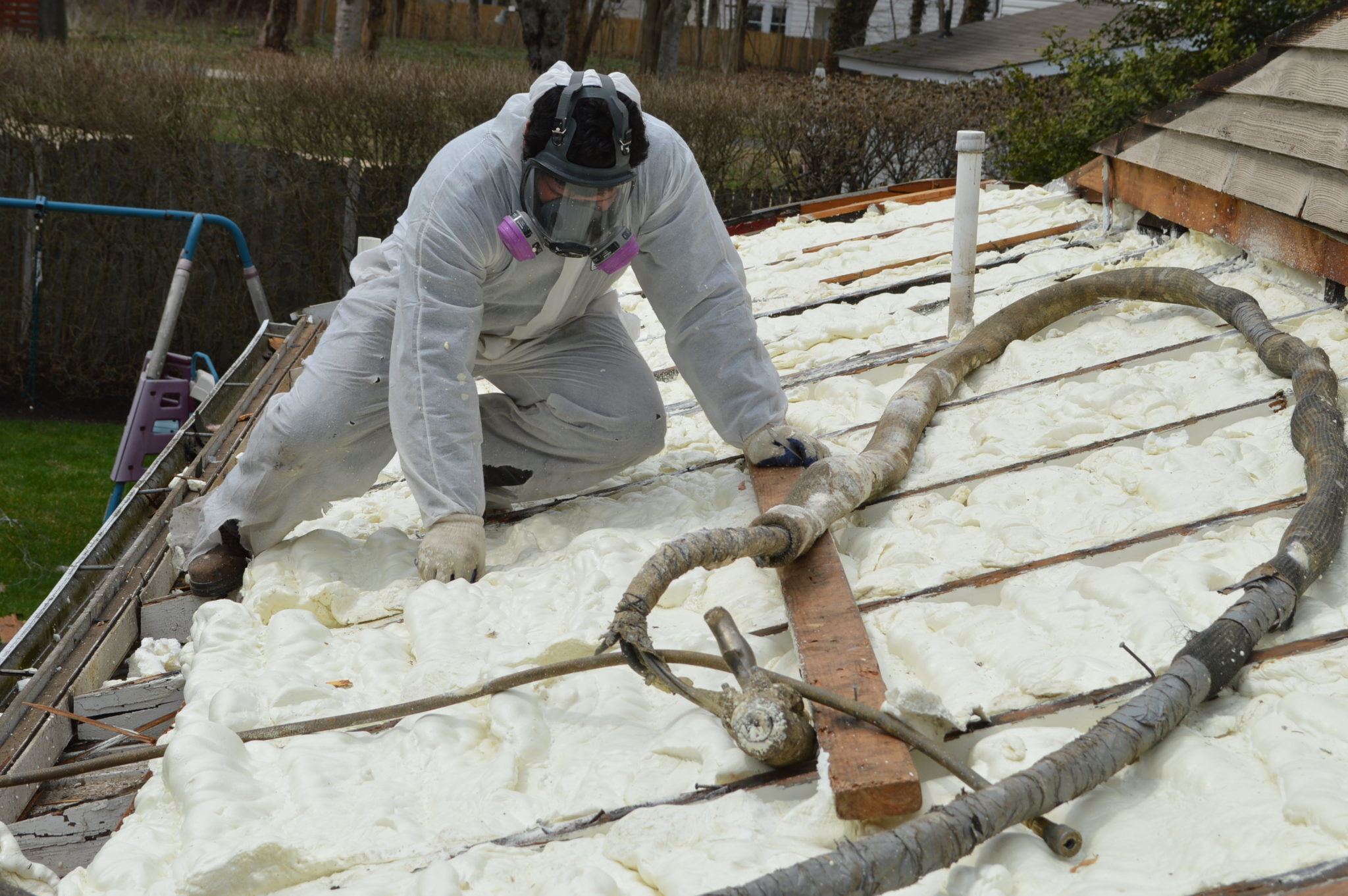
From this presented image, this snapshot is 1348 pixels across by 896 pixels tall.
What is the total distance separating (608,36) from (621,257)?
101 feet

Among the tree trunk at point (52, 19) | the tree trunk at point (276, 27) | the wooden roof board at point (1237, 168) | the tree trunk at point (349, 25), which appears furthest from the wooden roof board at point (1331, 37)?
the tree trunk at point (276, 27)

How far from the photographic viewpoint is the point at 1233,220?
409cm

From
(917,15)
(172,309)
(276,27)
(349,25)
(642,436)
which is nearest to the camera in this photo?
(642,436)

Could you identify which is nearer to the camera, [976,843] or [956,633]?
[976,843]

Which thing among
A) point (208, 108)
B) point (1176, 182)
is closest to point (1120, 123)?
point (1176, 182)

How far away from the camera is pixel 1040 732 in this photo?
1862mm

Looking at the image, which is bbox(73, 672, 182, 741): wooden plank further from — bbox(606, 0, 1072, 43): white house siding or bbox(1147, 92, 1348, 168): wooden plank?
bbox(606, 0, 1072, 43): white house siding

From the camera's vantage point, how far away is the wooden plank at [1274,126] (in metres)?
3.65

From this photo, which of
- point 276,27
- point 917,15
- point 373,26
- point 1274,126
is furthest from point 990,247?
point 917,15

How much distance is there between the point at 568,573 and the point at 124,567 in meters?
1.34

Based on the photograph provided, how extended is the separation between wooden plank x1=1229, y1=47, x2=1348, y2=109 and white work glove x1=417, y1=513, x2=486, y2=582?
3.01m

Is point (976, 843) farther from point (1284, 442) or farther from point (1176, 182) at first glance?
point (1176, 182)

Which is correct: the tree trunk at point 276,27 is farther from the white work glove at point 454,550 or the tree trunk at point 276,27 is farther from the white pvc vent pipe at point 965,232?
the white work glove at point 454,550

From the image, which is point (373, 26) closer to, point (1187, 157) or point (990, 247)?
point (990, 247)
